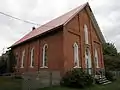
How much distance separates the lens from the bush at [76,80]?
39.3 ft

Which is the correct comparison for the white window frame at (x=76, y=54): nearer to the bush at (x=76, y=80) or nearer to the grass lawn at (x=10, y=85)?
the bush at (x=76, y=80)

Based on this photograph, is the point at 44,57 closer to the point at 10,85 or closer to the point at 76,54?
the point at 76,54

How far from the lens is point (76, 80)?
1203 cm

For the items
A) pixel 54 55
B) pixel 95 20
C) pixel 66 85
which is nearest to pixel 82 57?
pixel 54 55

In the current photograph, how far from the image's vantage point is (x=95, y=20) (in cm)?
1998

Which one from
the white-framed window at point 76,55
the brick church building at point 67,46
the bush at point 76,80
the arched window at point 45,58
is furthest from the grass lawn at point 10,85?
the white-framed window at point 76,55

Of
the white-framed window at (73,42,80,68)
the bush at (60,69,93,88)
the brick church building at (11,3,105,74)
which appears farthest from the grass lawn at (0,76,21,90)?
the white-framed window at (73,42,80,68)

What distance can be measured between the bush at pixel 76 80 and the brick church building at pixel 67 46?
0.85m

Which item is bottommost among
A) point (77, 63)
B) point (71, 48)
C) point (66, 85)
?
point (66, 85)

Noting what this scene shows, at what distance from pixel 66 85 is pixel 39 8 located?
22.8 ft

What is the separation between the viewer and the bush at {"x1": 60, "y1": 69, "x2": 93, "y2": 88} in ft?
39.3

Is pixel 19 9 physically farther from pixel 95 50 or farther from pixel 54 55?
pixel 95 50

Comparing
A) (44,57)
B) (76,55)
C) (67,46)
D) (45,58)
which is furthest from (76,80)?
(44,57)

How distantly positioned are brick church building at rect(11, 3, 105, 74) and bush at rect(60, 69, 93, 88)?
85cm
